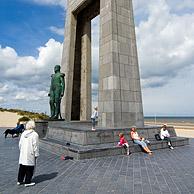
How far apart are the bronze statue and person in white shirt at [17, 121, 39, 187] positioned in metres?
7.92

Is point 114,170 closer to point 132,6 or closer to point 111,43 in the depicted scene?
point 111,43

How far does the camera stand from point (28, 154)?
466 cm

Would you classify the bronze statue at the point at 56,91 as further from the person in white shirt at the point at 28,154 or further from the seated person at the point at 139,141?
the person in white shirt at the point at 28,154

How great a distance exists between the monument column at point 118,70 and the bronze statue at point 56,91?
2517 mm

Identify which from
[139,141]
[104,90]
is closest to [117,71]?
[104,90]

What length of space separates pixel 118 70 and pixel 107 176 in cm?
798

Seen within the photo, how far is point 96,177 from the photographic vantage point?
537cm

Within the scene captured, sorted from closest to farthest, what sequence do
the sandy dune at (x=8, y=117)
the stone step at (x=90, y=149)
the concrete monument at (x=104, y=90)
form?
the stone step at (x=90, y=149), the concrete monument at (x=104, y=90), the sandy dune at (x=8, y=117)

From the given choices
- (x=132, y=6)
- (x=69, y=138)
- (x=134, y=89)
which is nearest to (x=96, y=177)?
(x=69, y=138)

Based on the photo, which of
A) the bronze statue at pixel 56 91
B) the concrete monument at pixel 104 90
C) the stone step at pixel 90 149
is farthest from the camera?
the bronze statue at pixel 56 91

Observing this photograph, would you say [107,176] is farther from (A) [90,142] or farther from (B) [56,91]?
(B) [56,91]

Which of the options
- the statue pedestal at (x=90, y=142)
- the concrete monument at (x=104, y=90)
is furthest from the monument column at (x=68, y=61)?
the statue pedestal at (x=90, y=142)

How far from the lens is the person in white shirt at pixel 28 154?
183 inches

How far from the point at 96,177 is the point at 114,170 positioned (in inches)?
34.7
